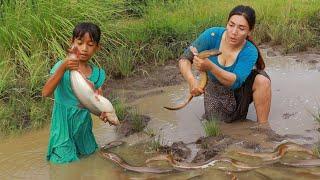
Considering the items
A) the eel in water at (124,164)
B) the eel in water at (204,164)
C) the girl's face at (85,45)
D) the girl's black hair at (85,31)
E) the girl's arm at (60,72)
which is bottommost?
the eel in water at (124,164)

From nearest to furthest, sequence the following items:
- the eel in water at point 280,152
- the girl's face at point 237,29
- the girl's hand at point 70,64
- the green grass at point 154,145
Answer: the girl's hand at point 70,64 → the eel in water at point 280,152 → the green grass at point 154,145 → the girl's face at point 237,29

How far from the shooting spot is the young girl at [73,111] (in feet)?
11.4

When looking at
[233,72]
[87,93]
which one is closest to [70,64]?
[87,93]

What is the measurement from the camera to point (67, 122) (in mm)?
3650

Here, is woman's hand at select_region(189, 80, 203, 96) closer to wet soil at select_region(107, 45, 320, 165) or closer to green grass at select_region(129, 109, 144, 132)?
wet soil at select_region(107, 45, 320, 165)

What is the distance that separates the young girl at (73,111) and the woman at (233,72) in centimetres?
87

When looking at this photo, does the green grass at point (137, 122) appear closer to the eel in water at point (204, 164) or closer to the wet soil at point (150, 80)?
the eel in water at point (204, 164)

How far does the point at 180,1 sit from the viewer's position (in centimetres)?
845

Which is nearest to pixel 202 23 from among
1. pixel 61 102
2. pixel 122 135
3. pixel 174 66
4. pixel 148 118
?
pixel 174 66

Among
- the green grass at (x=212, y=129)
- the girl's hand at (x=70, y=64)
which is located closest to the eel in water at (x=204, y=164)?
the green grass at (x=212, y=129)

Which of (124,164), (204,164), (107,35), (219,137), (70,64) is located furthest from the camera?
(107,35)

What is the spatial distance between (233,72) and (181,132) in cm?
70

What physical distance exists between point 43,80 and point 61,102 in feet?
5.29

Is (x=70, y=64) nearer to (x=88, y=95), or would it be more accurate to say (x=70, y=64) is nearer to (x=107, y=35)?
(x=88, y=95)
